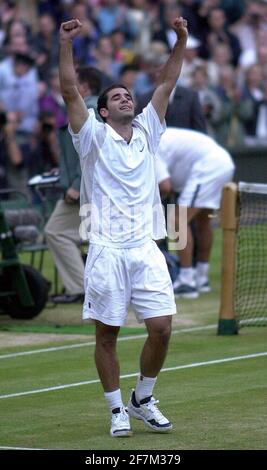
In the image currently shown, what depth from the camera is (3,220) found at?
41.7 feet

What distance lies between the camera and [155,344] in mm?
8031

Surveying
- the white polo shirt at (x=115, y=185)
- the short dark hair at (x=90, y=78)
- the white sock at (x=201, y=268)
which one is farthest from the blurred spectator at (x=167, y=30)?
the white polo shirt at (x=115, y=185)

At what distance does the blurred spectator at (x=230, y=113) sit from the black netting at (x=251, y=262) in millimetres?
4574

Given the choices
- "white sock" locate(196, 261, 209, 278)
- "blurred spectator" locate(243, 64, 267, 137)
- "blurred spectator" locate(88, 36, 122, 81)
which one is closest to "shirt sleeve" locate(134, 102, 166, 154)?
"white sock" locate(196, 261, 209, 278)

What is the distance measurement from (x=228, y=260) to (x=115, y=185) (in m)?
3.97

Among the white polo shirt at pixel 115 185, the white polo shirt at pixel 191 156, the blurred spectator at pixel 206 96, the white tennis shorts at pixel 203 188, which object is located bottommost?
the blurred spectator at pixel 206 96

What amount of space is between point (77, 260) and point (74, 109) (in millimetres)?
5523

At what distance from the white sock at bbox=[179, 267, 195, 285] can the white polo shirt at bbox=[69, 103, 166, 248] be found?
6.43 m

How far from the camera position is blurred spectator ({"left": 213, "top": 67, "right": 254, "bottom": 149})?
2353cm

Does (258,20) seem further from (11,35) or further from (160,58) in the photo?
(160,58)

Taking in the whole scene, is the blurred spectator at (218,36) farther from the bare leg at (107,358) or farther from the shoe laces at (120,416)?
the shoe laces at (120,416)

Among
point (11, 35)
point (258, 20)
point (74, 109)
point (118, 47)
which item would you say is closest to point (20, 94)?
point (11, 35)

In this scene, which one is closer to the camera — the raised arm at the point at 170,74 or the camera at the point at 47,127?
the raised arm at the point at 170,74

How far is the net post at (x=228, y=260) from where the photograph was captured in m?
11.9
